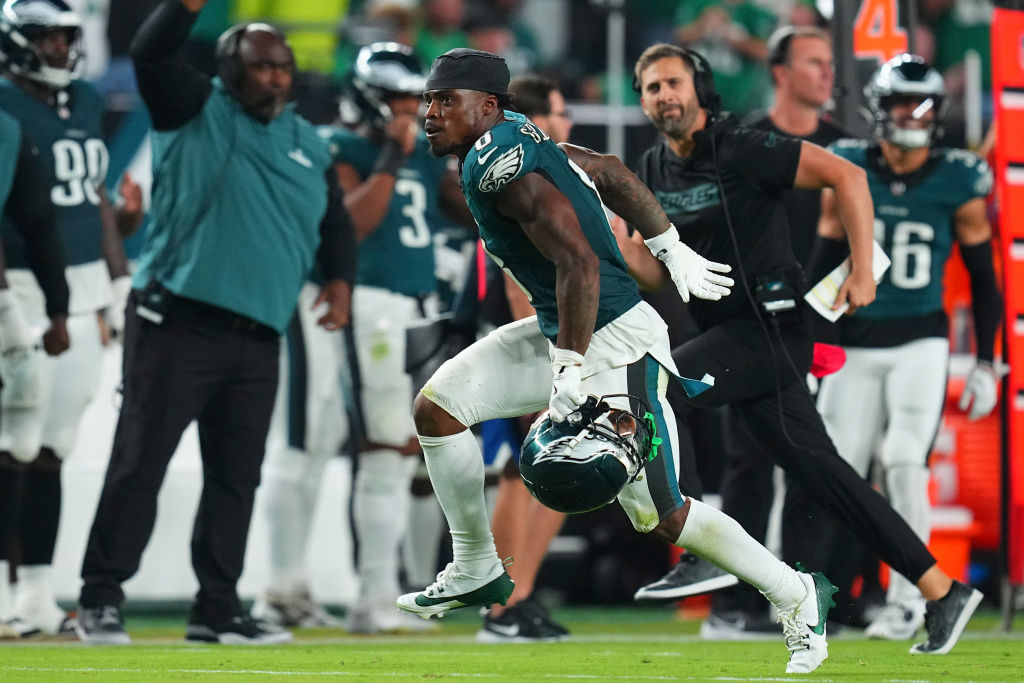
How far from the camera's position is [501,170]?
4.38 m

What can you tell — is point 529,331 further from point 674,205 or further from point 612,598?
point 612,598

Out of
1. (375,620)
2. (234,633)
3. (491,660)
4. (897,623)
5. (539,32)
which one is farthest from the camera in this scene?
(539,32)

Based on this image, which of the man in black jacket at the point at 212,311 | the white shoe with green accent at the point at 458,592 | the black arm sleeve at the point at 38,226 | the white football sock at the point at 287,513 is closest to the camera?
the white shoe with green accent at the point at 458,592

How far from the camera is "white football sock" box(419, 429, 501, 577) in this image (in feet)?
15.4

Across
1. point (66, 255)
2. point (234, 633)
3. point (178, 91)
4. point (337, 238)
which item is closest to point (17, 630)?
point (234, 633)

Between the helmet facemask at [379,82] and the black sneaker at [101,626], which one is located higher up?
the helmet facemask at [379,82]

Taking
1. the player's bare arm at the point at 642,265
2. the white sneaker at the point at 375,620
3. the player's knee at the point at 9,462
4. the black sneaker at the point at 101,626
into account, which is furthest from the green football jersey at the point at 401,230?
the black sneaker at the point at 101,626

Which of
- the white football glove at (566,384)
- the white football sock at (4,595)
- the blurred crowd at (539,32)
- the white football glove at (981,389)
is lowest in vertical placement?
the white football sock at (4,595)

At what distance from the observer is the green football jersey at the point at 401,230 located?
288 inches

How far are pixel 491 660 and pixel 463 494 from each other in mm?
726

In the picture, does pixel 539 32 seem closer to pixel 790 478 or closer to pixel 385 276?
pixel 385 276

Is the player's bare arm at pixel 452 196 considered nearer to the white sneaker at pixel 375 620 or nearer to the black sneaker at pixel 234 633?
the white sneaker at pixel 375 620

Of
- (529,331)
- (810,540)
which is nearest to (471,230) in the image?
(810,540)

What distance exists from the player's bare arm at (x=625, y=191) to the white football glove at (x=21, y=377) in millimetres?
2529
